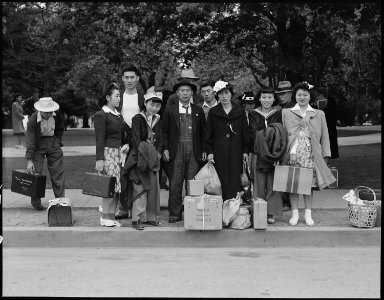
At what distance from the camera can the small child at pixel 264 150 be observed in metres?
8.36

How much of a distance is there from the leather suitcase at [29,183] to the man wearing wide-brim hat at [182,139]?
1.87m

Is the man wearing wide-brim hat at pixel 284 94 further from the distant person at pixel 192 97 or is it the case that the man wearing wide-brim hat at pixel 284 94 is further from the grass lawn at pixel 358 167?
the grass lawn at pixel 358 167

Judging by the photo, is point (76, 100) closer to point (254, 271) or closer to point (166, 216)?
point (166, 216)

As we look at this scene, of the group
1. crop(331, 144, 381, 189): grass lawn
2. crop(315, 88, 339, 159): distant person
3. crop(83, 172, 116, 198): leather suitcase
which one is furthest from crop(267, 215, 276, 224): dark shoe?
crop(331, 144, 381, 189): grass lawn

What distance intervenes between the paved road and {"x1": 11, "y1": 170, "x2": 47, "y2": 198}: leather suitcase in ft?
4.82

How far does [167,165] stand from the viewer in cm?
858

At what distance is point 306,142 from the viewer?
8.26m

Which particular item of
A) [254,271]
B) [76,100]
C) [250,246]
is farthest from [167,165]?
[76,100]

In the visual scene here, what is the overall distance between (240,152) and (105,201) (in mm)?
1918

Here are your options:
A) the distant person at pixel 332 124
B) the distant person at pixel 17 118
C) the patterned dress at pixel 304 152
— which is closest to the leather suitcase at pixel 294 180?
the patterned dress at pixel 304 152

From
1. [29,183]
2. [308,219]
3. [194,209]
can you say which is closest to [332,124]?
[308,219]

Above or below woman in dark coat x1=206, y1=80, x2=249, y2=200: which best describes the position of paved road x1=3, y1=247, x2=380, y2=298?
below

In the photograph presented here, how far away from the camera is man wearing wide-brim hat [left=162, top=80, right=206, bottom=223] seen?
843cm

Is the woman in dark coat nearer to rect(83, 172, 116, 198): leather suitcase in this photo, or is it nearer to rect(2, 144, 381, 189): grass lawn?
rect(83, 172, 116, 198): leather suitcase
